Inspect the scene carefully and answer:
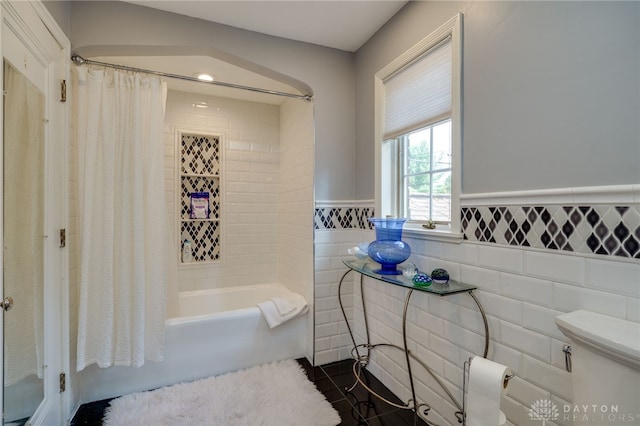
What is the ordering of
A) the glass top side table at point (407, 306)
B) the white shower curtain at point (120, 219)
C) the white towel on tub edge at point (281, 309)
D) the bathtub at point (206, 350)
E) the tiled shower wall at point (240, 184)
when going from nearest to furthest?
the glass top side table at point (407, 306) → the white shower curtain at point (120, 219) → the bathtub at point (206, 350) → the white towel on tub edge at point (281, 309) → the tiled shower wall at point (240, 184)

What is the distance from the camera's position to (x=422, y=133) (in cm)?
190

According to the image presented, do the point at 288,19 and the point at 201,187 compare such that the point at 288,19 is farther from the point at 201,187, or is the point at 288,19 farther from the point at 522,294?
the point at 522,294

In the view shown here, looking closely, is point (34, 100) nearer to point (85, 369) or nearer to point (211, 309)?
point (85, 369)

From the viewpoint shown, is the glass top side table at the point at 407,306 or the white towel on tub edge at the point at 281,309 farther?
the white towel on tub edge at the point at 281,309

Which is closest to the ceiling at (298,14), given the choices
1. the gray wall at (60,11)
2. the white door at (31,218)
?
the gray wall at (60,11)

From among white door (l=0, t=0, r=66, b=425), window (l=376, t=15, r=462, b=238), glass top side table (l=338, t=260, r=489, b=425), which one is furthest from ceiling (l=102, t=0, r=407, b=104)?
glass top side table (l=338, t=260, r=489, b=425)

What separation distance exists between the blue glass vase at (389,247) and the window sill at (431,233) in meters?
0.11

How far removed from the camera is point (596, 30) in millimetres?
979

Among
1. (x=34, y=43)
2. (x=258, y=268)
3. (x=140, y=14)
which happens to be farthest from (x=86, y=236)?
(x=258, y=268)

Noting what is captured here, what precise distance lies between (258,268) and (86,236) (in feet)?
5.54

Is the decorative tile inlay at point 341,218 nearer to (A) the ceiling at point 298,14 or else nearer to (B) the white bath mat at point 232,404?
(B) the white bath mat at point 232,404

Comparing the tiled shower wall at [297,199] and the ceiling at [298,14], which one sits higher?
the ceiling at [298,14]

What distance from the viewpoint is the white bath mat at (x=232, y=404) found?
5.49 feet

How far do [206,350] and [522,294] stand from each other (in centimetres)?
195
